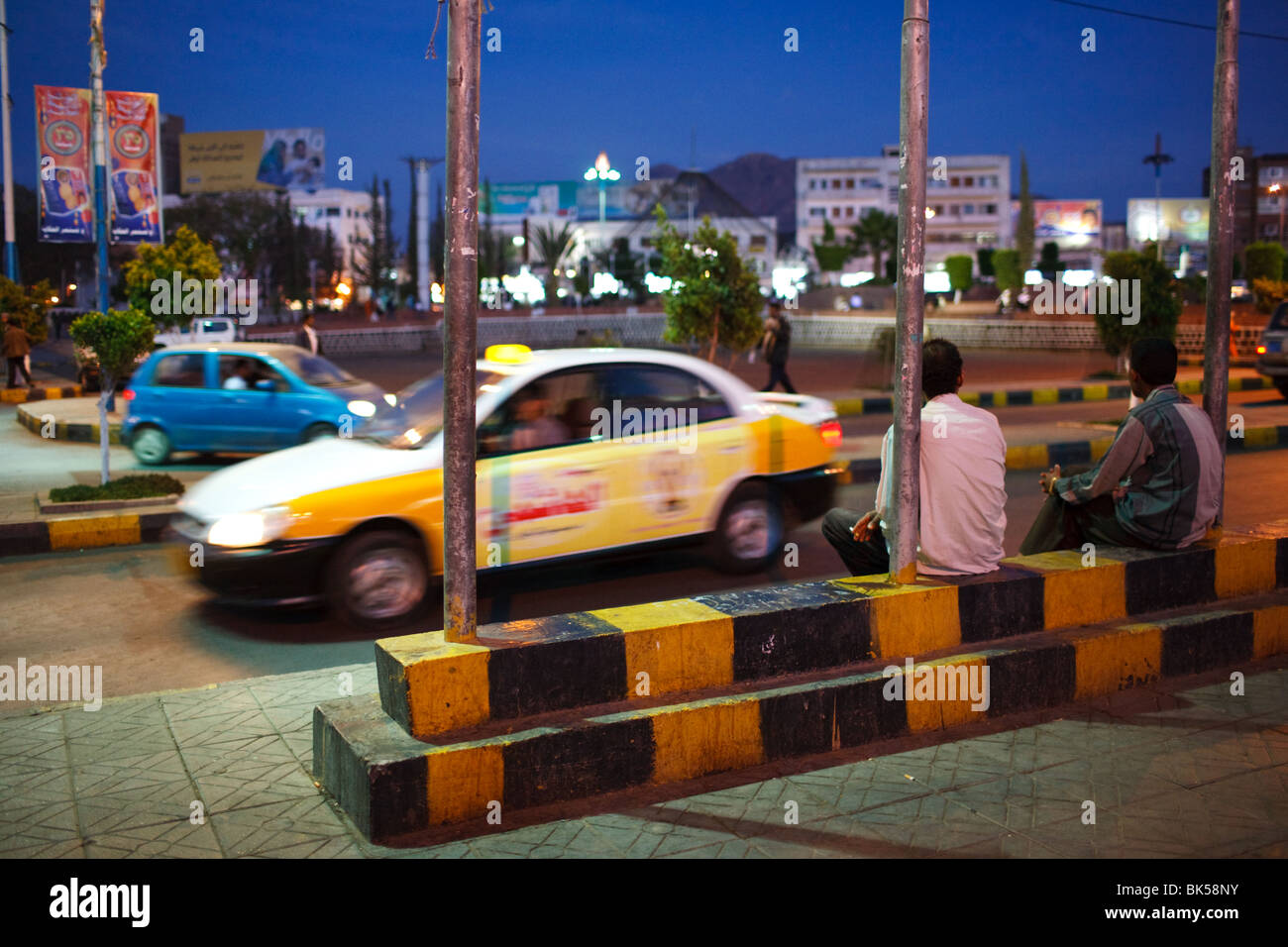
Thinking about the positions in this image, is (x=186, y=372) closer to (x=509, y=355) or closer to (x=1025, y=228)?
(x=509, y=355)

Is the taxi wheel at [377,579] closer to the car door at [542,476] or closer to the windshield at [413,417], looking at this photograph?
the car door at [542,476]

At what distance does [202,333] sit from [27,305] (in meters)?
6.72

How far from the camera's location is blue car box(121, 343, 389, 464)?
43.2ft

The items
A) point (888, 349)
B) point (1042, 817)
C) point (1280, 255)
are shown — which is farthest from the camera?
point (1280, 255)

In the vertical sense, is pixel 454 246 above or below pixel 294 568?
above

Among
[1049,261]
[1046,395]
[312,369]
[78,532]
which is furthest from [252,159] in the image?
[78,532]

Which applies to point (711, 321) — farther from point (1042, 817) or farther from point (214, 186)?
point (214, 186)

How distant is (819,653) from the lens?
483 centimetres

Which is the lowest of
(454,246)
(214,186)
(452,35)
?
(454,246)

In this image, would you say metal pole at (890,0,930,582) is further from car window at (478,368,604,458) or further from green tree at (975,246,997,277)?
green tree at (975,246,997,277)

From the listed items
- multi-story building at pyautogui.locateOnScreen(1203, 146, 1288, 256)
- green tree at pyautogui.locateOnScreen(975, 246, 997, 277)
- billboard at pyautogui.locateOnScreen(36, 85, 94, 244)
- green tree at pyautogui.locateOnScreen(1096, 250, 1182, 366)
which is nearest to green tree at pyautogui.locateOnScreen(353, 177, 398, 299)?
green tree at pyautogui.locateOnScreen(975, 246, 997, 277)

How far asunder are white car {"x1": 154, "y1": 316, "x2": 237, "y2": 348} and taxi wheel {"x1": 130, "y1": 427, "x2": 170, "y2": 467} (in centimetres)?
1516

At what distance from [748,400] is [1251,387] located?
1934cm

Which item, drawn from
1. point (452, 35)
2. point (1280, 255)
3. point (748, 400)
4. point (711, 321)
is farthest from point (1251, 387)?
point (452, 35)
